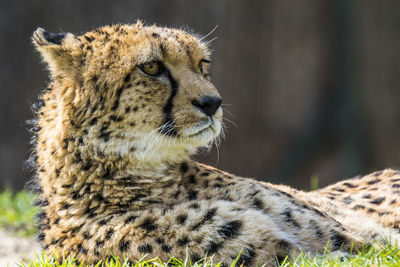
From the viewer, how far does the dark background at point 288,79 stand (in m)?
6.45

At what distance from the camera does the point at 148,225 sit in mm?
2348

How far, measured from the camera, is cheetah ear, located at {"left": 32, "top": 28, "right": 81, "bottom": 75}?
264cm

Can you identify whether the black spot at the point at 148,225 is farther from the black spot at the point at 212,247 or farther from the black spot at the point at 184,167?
the black spot at the point at 184,167

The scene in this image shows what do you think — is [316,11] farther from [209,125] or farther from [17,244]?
[209,125]

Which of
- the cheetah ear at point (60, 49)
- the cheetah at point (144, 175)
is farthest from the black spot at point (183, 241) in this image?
the cheetah ear at point (60, 49)

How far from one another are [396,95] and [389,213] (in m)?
3.72

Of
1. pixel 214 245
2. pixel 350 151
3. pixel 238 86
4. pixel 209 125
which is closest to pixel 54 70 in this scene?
pixel 209 125

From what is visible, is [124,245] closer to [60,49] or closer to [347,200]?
[60,49]

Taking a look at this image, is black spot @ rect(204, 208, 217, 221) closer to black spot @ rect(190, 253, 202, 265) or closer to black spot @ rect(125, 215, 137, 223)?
black spot @ rect(190, 253, 202, 265)

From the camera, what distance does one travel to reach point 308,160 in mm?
6512

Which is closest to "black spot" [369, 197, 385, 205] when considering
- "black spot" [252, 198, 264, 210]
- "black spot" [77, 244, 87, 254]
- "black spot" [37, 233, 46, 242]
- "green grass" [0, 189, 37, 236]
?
"black spot" [252, 198, 264, 210]

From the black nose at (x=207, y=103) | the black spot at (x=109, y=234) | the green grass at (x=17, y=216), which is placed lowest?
the green grass at (x=17, y=216)

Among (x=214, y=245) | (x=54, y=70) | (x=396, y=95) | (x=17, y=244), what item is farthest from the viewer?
(x=396, y=95)

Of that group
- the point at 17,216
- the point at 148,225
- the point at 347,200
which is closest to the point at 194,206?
the point at 148,225
